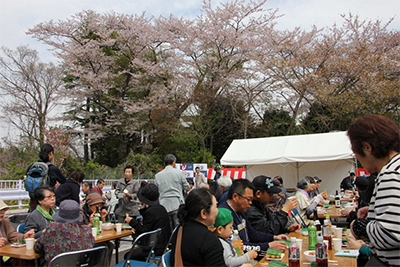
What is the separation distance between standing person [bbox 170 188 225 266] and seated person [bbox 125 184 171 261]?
180 cm

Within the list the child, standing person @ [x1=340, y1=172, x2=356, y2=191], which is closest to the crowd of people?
the child

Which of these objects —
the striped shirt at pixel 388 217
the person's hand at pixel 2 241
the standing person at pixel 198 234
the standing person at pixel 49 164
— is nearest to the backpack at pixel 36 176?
the standing person at pixel 49 164

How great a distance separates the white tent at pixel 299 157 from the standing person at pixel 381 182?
10063 mm

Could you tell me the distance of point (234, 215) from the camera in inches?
126

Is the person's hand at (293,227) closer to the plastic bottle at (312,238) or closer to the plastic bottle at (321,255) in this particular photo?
the plastic bottle at (312,238)

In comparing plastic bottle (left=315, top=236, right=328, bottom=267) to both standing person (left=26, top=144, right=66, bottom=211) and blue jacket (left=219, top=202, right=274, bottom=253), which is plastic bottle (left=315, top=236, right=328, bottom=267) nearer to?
blue jacket (left=219, top=202, right=274, bottom=253)

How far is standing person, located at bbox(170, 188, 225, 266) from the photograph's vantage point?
2.09 m

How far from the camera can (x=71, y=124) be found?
2023 centimetres

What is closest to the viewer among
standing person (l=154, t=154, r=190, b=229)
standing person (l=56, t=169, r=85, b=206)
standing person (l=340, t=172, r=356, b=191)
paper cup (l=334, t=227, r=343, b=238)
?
paper cup (l=334, t=227, r=343, b=238)

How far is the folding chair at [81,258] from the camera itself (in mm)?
Result: 2794

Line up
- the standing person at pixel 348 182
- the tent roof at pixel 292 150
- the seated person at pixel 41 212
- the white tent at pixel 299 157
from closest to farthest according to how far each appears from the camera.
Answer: the seated person at pixel 41 212
the standing person at pixel 348 182
the tent roof at pixel 292 150
the white tent at pixel 299 157

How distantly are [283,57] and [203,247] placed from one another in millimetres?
18684

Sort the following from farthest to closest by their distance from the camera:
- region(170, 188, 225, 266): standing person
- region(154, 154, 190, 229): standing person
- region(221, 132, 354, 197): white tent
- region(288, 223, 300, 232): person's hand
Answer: region(221, 132, 354, 197): white tent < region(154, 154, 190, 229): standing person < region(288, 223, 300, 232): person's hand < region(170, 188, 225, 266): standing person

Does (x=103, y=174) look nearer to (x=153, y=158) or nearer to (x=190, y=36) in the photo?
(x=153, y=158)
